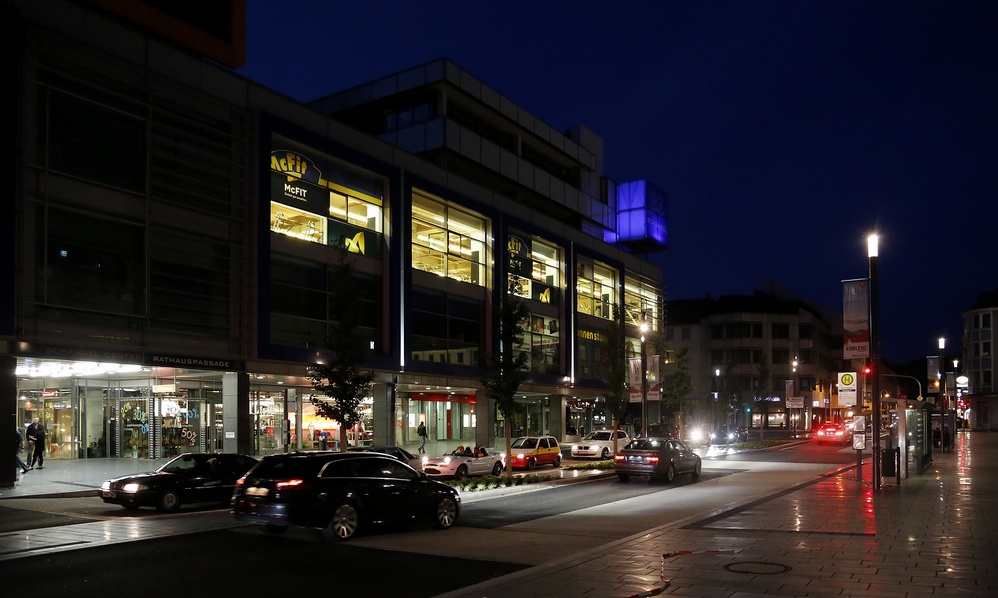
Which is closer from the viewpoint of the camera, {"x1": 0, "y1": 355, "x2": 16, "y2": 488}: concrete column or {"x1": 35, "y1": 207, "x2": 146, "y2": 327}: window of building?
{"x1": 0, "y1": 355, "x2": 16, "y2": 488}: concrete column

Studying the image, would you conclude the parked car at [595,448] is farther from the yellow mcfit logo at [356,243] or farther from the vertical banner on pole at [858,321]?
Result: the vertical banner on pole at [858,321]

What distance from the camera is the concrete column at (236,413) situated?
30.5 meters

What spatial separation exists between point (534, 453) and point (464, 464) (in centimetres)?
536

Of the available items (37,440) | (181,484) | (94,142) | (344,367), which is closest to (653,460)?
(344,367)

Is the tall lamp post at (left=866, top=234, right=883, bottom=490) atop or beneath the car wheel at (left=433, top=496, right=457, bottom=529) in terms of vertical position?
atop

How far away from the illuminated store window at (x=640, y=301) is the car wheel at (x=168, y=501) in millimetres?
46144

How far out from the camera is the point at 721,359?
314 feet

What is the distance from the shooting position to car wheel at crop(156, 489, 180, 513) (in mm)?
19484

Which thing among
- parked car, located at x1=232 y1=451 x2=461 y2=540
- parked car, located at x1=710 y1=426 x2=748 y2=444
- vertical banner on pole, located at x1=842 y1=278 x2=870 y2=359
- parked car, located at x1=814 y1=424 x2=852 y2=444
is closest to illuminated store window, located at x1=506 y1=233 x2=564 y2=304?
parked car, located at x1=710 y1=426 x2=748 y2=444

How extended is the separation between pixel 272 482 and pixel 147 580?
139 inches

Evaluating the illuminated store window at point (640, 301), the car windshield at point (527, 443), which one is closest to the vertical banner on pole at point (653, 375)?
the car windshield at point (527, 443)

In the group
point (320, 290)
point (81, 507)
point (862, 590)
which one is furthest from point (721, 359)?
point (862, 590)

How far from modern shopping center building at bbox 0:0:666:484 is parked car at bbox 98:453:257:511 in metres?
6.34

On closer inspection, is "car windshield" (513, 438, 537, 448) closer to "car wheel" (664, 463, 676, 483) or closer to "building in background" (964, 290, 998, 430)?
"car wheel" (664, 463, 676, 483)
